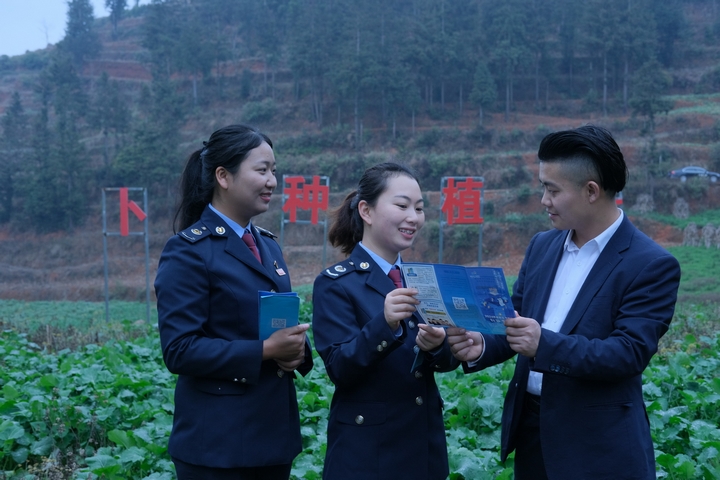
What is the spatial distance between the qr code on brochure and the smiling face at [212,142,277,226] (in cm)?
70

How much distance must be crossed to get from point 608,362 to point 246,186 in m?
1.09

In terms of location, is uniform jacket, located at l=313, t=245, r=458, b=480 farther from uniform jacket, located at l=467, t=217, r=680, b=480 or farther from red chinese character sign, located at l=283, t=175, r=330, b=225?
red chinese character sign, located at l=283, t=175, r=330, b=225

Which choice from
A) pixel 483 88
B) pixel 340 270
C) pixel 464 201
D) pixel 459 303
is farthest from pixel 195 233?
pixel 483 88

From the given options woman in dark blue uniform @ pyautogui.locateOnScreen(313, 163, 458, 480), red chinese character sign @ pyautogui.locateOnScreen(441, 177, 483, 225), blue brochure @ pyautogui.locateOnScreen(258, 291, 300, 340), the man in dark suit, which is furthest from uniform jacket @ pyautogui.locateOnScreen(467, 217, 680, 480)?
red chinese character sign @ pyautogui.locateOnScreen(441, 177, 483, 225)

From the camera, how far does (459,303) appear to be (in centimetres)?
169

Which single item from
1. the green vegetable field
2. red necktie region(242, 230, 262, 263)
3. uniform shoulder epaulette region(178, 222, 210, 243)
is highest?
uniform shoulder epaulette region(178, 222, 210, 243)

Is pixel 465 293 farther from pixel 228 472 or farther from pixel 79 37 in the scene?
pixel 79 37

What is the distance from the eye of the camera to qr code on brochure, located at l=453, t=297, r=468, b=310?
66.3 inches

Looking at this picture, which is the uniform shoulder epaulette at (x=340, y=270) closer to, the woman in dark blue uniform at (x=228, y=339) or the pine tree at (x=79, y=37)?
the woman in dark blue uniform at (x=228, y=339)

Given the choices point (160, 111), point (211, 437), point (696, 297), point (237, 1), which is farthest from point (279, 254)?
point (237, 1)

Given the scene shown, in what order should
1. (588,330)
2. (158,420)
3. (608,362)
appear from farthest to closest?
(158,420) < (588,330) < (608,362)

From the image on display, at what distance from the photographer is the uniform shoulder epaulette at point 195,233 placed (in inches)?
76.6

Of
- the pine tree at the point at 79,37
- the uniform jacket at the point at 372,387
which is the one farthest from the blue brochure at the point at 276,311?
the pine tree at the point at 79,37

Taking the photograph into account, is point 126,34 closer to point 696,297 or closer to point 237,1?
point 237,1
